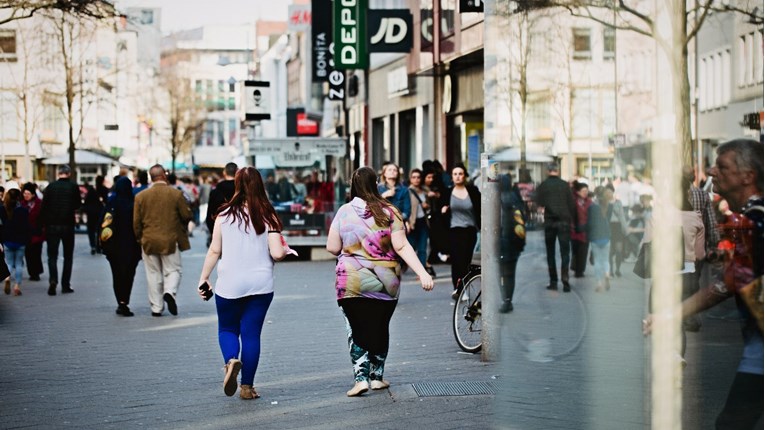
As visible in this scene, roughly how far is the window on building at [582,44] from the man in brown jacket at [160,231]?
12064 millimetres

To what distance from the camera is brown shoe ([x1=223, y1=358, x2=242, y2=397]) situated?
27.2 ft

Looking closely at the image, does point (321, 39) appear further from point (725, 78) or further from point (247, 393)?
point (725, 78)

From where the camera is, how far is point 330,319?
44.9 ft

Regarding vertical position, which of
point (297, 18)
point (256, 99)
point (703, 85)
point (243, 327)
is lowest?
point (243, 327)

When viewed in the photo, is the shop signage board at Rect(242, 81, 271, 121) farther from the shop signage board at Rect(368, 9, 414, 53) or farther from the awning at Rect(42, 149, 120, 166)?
the awning at Rect(42, 149, 120, 166)

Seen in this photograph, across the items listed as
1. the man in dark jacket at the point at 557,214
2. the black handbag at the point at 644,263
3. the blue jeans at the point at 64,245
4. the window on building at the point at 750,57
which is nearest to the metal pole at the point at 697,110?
the window on building at the point at 750,57

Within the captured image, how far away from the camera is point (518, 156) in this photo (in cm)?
315

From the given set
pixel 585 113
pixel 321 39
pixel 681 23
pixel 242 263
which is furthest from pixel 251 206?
pixel 321 39

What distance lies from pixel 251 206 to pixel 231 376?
4.12ft

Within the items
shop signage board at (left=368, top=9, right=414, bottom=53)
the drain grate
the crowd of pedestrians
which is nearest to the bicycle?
the crowd of pedestrians

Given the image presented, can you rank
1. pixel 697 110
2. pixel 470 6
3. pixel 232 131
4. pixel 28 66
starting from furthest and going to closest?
pixel 232 131 < pixel 28 66 < pixel 470 6 < pixel 697 110

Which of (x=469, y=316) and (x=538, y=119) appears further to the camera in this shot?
(x=469, y=316)

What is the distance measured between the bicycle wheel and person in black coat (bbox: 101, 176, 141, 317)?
5.28 metres

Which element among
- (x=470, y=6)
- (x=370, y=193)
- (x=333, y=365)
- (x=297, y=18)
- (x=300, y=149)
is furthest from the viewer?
(x=297, y=18)
